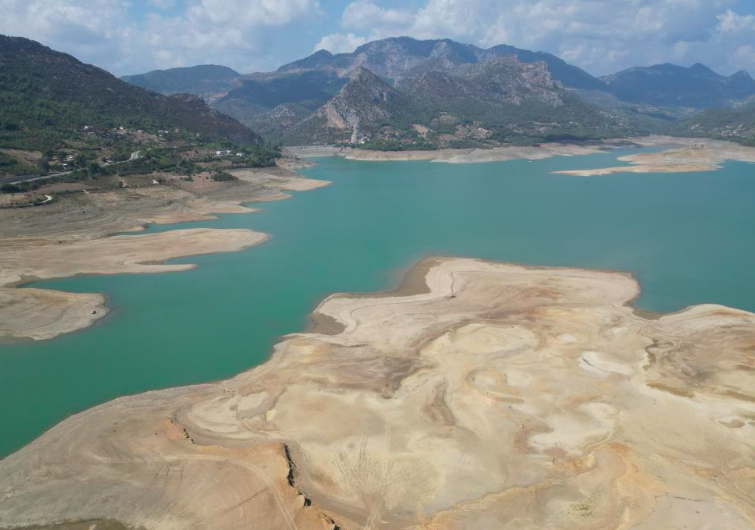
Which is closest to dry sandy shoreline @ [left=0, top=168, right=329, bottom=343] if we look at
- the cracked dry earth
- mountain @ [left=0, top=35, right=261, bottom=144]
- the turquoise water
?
the turquoise water

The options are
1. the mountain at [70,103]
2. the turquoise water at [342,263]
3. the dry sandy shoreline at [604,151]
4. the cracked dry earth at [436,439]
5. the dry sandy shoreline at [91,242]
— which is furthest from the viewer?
the dry sandy shoreline at [604,151]

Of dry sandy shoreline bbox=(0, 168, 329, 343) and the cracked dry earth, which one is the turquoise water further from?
the cracked dry earth

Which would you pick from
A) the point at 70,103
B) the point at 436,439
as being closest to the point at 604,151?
the point at 70,103

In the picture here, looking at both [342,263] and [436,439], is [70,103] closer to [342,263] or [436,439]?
[342,263]

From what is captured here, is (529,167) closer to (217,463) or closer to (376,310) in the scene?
(376,310)

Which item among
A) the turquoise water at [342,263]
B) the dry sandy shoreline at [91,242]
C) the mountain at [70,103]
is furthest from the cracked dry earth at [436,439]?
the mountain at [70,103]

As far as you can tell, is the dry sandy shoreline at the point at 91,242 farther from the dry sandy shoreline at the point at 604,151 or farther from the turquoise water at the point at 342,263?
the dry sandy shoreline at the point at 604,151
